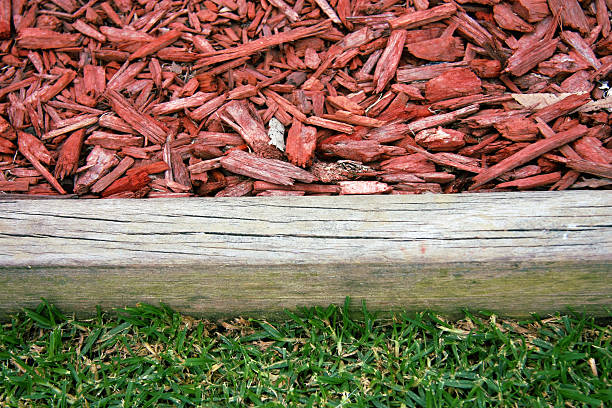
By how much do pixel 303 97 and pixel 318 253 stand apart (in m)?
1.02

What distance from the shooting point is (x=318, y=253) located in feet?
5.56

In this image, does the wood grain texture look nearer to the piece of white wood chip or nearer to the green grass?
the green grass

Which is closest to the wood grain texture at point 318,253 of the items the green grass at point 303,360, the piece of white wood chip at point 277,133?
the green grass at point 303,360

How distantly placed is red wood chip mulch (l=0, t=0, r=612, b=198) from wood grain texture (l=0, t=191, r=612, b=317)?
0.32 meters

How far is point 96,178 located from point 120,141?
23 centimetres

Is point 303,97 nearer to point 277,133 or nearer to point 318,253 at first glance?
point 277,133

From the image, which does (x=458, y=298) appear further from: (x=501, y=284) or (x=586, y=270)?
(x=586, y=270)

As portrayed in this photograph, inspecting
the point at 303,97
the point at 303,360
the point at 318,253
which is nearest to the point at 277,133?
the point at 303,97

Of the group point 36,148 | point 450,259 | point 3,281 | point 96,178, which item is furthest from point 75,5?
point 450,259

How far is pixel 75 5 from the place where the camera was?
270 cm

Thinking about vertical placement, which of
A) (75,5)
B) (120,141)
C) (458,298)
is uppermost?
(75,5)

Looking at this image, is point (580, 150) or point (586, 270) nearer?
point (586, 270)

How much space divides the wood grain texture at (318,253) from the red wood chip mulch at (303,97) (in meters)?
0.32

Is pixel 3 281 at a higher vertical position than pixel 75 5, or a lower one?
lower
